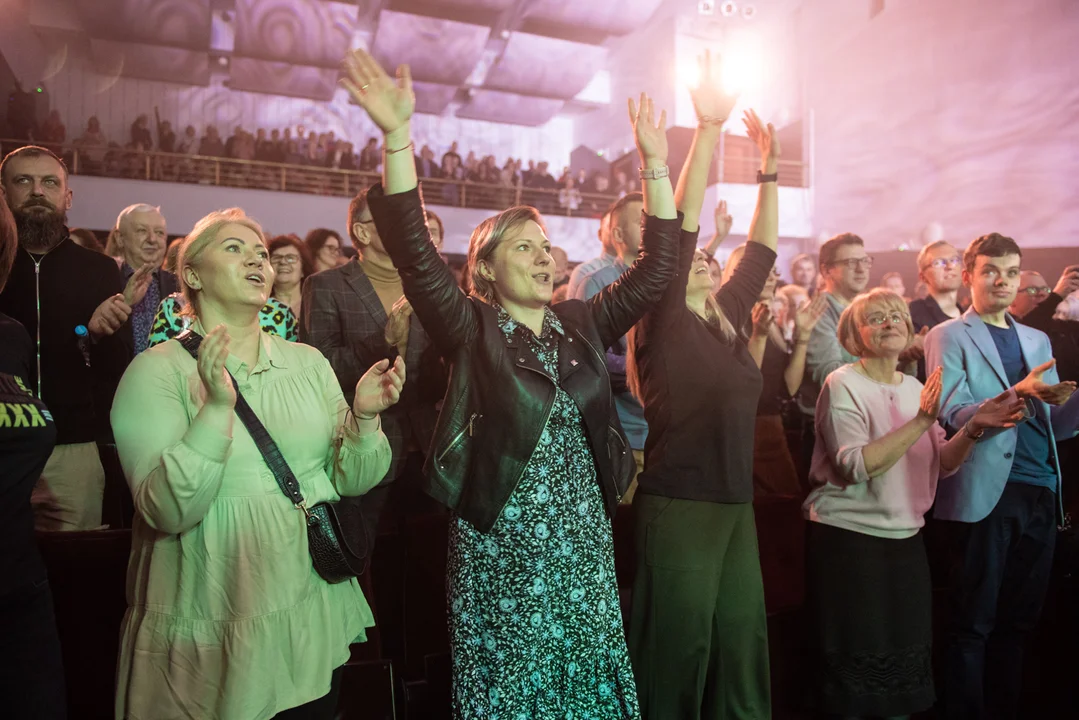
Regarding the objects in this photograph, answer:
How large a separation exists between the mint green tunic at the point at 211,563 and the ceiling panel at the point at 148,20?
35.6ft

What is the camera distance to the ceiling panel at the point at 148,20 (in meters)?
10.0

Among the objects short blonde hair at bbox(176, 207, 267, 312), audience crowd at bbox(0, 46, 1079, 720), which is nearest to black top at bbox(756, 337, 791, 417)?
audience crowd at bbox(0, 46, 1079, 720)

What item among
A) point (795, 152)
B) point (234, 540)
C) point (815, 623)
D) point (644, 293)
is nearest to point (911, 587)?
point (815, 623)

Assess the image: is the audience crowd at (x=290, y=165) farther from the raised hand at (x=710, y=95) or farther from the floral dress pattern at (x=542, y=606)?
the floral dress pattern at (x=542, y=606)

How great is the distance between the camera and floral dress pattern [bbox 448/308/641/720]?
148 cm

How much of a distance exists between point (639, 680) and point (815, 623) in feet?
2.16

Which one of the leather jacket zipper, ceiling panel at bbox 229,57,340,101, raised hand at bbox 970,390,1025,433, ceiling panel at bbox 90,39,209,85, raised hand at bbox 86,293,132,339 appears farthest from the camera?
ceiling panel at bbox 229,57,340,101

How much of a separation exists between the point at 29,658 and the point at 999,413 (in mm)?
2327

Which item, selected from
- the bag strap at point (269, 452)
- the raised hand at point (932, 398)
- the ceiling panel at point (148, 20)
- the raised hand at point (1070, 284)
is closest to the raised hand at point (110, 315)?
the bag strap at point (269, 452)

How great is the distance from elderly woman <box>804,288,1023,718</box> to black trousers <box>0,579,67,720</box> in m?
1.86

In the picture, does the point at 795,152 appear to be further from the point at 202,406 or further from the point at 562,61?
the point at 202,406

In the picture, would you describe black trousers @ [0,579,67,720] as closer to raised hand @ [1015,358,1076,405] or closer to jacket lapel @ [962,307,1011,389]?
raised hand @ [1015,358,1076,405]

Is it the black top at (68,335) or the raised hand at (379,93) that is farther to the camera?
the black top at (68,335)

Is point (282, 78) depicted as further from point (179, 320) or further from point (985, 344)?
point (985, 344)
